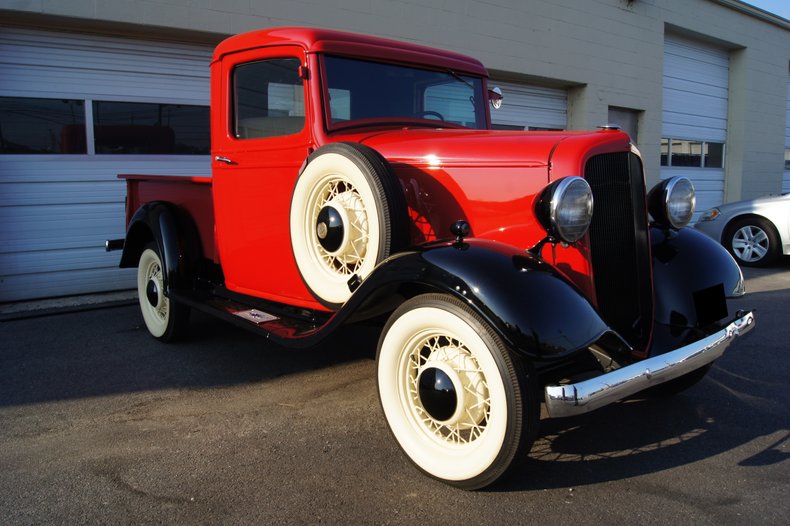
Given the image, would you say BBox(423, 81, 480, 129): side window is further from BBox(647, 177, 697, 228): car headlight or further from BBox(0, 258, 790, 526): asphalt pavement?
BBox(0, 258, 790, 526): asphalt pavement

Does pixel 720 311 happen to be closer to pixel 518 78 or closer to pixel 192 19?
pixel 192 19

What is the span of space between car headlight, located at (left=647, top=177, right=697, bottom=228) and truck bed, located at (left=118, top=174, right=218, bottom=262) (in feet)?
9.40

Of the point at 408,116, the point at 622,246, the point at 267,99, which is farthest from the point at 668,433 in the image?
the point at 267,99

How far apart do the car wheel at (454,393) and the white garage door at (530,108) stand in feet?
22.9

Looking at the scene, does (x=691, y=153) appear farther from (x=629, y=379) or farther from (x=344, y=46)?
(x=629, y=379)

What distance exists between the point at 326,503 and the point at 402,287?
94 centimetres

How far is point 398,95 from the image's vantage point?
3637mm

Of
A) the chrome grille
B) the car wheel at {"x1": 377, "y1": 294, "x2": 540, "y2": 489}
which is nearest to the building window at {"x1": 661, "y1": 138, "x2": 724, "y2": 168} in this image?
the chrome grille

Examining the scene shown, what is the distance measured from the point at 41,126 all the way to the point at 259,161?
3545 millimetres

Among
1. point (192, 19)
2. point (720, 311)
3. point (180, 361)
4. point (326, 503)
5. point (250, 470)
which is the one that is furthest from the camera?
point (192, 19)

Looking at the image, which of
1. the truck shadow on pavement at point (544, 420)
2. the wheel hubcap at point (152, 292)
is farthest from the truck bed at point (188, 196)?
the truck shadow on pavement at point (544, 420)

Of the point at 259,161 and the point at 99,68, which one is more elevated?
the point at 99,68

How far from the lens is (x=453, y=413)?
7.79 feet

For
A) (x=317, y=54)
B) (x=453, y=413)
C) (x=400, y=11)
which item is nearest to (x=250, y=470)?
(x=453, y=413)
